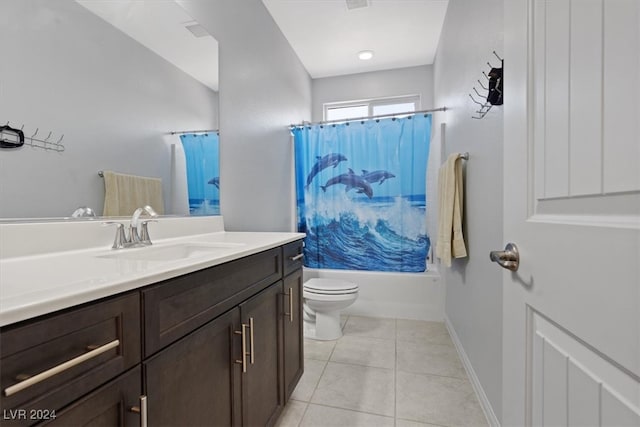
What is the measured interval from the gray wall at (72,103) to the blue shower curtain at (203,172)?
0.18 metres

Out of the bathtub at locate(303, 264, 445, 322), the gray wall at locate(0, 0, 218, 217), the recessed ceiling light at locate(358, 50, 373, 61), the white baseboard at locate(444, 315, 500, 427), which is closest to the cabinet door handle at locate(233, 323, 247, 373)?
the gray wall at locate(0, 0, 218, 217)

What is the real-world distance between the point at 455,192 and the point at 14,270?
204cm

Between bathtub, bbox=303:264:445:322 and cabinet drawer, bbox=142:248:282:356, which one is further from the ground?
cabinet drawer, bbox=142:248:282:356

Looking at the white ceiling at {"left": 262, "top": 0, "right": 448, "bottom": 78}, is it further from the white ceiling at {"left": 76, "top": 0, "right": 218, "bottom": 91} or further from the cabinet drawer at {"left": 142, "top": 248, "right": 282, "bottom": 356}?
the cabinet drawer at {"left": 142, "top": 248, "right": 282, "bottom": 356}

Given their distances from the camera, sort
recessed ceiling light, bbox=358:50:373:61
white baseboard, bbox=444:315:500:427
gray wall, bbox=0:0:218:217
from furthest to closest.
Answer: recessed ceiling light, bbox=358:50:373:61, white baseboard, bbox=444:315:500:427, gray wall, bbox=0:0:218:217

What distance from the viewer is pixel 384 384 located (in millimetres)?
1620

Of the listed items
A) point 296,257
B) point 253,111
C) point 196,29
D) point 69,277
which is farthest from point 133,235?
point 253,111

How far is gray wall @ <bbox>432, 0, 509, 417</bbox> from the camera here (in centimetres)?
125

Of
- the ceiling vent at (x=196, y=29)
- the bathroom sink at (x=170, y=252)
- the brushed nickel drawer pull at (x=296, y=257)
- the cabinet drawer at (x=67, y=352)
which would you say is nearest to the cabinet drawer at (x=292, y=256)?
the brushed nickel drawer pull at (x=296, y=257)

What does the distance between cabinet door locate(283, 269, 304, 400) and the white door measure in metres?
0.89

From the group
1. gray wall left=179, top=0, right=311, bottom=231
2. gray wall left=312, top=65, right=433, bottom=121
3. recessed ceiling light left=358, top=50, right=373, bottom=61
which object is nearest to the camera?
gray wall left=179, top=0, right=311, bottom=231

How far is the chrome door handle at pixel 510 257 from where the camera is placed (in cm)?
67

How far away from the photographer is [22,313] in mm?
396

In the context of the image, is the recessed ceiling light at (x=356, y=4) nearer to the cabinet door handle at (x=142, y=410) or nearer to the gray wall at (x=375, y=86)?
the gray wall at (x=375, y=86)
